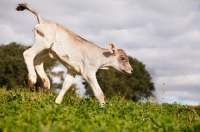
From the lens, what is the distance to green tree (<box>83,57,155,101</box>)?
7150 centimetres

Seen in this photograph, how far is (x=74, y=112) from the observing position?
9.15 m

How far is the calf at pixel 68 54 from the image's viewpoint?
1434 centimetres

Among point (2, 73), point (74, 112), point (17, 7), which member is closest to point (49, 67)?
point (2, 73)

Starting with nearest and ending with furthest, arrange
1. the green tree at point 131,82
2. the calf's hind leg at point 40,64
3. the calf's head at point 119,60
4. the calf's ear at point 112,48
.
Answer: the calf's hind leg at point 40,64 < the calf's ear at point 112,48 < the calf's head at point 119,60 < the green tree at point 131,82

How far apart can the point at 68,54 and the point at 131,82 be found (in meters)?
58.9

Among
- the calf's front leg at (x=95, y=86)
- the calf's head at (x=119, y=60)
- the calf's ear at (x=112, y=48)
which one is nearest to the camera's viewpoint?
the calf's front leg at (x=95, y=86)

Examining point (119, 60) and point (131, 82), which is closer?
point (119, 60)

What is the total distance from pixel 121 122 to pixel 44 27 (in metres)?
8.04

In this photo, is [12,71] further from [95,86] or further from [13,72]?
[95,86]

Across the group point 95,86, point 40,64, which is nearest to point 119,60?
point 95,86

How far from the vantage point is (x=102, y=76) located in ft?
239

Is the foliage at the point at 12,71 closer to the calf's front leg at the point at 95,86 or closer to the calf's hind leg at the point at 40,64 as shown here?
the calf's hind leg at the point at 40,64

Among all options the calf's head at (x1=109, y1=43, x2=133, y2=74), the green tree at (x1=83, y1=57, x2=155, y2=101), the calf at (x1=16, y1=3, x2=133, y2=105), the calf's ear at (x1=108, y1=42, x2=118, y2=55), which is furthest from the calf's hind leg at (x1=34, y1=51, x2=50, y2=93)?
the green tree at (x1=83, y1=57, x2=155, y2=101)

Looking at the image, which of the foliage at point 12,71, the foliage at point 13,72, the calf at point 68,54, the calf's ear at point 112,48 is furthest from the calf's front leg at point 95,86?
the foliage at point 12,71
